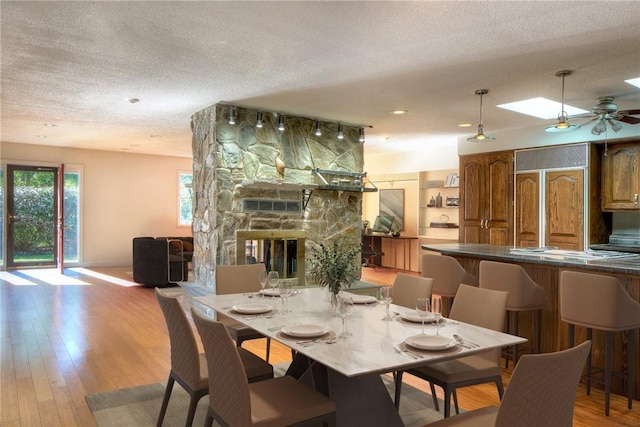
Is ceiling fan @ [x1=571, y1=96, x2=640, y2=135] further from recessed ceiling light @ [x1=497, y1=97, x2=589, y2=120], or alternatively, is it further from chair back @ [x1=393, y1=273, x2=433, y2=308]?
chair back @ [x1=393, y1=273, x2=433, y2=308]

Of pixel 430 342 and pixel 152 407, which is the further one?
pixel 152 407

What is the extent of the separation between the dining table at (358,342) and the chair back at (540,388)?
34 cm

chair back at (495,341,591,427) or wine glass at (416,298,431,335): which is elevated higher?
wine glass at (416,298,431,335)

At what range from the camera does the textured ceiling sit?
2916 millimetres

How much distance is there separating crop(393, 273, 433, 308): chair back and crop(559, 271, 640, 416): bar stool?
3.43 ft

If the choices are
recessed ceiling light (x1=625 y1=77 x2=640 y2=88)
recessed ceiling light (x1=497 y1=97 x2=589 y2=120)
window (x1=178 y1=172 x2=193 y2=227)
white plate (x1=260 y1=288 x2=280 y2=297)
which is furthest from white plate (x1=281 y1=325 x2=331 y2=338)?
window (x1=178 y1=172 x2=193 y2=227)

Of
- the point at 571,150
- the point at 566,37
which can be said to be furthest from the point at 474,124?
the point at 566,37

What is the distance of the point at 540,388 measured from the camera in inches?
59.9

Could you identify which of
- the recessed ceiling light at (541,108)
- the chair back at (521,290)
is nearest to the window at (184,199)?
the recessed ceiling light at (541,108)

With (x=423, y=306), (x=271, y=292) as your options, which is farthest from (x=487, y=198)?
(x=423, y=306)

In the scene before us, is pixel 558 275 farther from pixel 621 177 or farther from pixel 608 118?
pixel 621 177

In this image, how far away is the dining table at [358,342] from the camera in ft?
5.91

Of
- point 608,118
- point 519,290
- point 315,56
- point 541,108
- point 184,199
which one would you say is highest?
point 541,108

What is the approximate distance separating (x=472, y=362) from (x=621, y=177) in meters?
4.88
